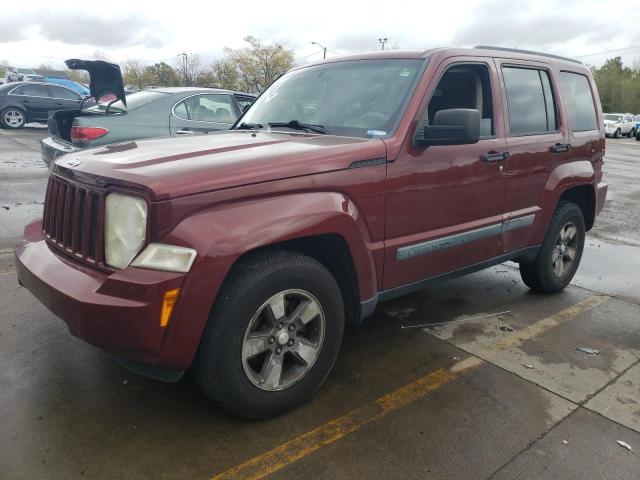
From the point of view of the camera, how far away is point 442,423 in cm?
285

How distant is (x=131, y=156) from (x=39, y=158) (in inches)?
431

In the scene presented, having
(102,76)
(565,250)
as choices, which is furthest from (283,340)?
(102,76)

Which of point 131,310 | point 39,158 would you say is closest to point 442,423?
point 131,310

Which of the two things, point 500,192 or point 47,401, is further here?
point 500,192

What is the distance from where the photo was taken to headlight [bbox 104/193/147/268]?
239 cm

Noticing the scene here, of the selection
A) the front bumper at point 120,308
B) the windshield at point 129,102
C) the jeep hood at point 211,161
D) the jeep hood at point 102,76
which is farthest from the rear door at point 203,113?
the front bumper at point 120,308

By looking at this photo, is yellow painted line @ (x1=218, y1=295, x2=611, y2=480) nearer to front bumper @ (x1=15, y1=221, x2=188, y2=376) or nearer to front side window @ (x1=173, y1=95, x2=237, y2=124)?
front bumper @ (x1=15, y1=221, x2=188, y2=376)

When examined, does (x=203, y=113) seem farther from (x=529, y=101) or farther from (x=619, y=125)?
(x=619, y=125)

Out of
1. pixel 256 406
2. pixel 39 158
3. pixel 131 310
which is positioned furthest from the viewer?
pixel 39 158

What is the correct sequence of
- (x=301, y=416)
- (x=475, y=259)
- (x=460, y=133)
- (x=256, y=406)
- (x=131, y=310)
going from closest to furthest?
(x=131, y=310), (x=256, y=406), (x=301, y=416), (x=460, y=133), (x=475, y=259)

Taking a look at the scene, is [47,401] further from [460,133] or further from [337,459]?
[460,133]

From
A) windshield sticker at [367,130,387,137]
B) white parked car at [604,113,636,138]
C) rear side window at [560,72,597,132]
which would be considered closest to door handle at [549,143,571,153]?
rear side window at [560,72,597,132]

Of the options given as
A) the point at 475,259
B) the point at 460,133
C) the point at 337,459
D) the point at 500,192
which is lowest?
the point at 337,459

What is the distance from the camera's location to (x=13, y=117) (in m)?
18.0
